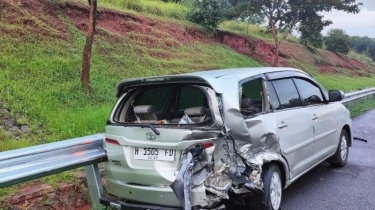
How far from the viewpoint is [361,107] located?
14.2m

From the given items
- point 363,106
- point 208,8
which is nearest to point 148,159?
point 363,106

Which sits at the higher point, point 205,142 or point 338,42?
point 338,42

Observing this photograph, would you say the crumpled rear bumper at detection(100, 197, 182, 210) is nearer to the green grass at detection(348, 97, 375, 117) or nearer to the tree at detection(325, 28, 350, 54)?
the green grass at detection(348, 97, 375, 117)

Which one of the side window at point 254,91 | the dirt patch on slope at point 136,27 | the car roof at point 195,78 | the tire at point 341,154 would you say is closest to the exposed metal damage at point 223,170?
the car roof at point 195,78

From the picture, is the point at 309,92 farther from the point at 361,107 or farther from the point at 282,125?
the point at 361,107

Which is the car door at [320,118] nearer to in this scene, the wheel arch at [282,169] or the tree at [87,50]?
the wheel arch at [282,169]

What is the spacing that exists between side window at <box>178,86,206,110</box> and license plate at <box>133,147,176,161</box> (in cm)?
101

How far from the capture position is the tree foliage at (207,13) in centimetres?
1827

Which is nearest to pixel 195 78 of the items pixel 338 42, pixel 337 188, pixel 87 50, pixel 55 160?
pixel 55 160

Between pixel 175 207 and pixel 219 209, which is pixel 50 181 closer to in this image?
pixel 175 207

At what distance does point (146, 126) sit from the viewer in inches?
150

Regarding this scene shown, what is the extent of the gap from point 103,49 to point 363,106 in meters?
10.0

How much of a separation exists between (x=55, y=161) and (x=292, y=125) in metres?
2.78

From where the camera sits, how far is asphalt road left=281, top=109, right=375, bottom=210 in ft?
15.6
